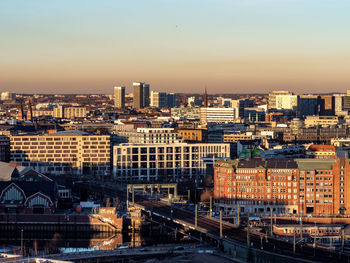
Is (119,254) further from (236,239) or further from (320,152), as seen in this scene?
(320,152)

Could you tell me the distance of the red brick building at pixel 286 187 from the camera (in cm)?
6650

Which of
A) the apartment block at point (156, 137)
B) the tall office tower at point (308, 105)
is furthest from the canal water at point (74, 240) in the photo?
the tall office tower at point (308, 105)

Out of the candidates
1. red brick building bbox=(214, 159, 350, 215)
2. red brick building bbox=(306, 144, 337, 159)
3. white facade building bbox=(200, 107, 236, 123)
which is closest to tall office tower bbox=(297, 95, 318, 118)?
white facade building bbox=(200, 107, 236, 123)

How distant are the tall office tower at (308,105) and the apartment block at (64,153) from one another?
100477mm

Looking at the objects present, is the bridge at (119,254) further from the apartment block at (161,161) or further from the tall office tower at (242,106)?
the tall office tower at (242,106)

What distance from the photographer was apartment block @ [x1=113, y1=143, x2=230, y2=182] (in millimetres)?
90875

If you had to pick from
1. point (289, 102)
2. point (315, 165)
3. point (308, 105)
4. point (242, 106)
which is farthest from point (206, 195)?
point (289, 102)

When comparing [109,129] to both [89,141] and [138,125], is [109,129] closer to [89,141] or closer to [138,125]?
[138,125]

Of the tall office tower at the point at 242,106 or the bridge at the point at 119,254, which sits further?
the tall office tower at the point at 242,106

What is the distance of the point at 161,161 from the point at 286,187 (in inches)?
1046

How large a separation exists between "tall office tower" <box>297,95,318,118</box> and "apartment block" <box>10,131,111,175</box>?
330 feet

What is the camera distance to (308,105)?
641ft

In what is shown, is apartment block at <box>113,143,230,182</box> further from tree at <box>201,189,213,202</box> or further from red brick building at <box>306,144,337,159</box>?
tree at <box>201,189,213,202</box>

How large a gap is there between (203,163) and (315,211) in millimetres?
27527
